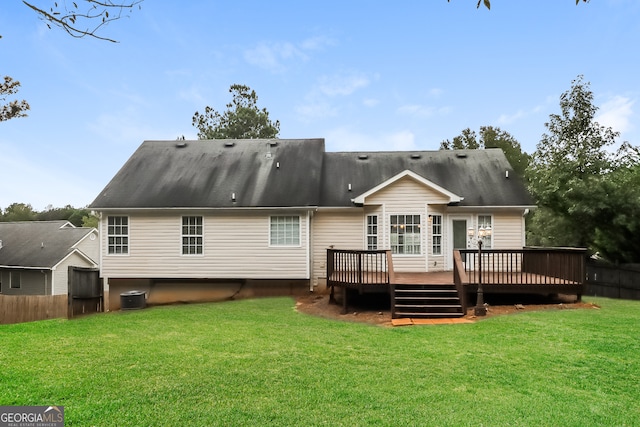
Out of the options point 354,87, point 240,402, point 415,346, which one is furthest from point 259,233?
point 354,87

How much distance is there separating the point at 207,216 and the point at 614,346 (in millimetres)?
12919

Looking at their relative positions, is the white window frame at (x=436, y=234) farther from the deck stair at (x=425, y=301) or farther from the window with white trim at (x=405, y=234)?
the deck stair at (x=425, y=301)

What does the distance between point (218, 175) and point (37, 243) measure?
22331 millimetres

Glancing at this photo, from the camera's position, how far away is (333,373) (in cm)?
569

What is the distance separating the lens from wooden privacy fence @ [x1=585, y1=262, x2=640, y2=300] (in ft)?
54.9

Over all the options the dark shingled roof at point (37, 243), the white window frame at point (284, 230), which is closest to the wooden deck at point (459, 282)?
the white window frame at point (284, 230)

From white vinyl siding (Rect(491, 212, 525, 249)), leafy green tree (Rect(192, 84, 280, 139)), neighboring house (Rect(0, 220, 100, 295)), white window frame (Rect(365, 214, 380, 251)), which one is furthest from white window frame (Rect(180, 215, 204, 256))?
leafy green tree (Rect(192, 84, 280, 139))

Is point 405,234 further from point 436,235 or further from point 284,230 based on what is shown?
point 284,230

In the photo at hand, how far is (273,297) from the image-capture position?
14.2 m

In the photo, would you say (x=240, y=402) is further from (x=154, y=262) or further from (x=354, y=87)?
(x=354, y=87)

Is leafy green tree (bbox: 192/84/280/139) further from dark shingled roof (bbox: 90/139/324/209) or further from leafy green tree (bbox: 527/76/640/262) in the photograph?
leafy green tree (bbox: 527/76/640/262)

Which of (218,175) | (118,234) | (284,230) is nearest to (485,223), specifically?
(284,230)

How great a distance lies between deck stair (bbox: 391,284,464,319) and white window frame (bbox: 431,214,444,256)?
363cm

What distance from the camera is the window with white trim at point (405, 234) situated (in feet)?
46.2
